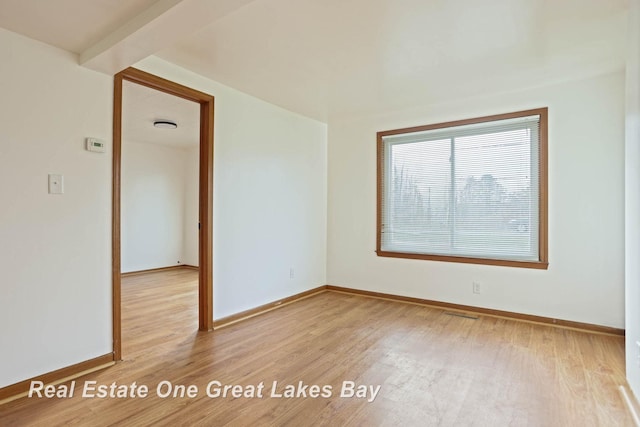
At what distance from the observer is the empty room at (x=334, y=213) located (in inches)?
75.9

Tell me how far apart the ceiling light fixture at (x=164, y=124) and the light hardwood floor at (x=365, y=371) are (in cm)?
250

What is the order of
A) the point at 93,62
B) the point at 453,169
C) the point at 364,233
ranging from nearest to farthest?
the point at 93,62 → the point at 453,169 → the point at 364,233

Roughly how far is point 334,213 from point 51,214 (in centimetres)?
319

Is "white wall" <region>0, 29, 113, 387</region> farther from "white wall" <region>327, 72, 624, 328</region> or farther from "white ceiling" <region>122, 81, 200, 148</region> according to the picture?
"white wall" <region>327, 72, 624, 328</region>

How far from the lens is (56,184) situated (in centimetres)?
213

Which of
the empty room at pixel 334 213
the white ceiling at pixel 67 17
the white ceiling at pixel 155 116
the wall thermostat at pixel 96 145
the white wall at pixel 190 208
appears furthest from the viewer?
the white wall at pixel 190 208

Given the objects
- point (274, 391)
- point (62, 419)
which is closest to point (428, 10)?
point (274, 391)

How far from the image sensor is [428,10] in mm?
2029

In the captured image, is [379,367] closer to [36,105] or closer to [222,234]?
[222,234]

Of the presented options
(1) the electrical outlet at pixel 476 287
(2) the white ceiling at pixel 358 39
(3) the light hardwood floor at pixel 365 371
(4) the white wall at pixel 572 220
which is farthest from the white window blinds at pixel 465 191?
(3) the light hardwood floor at pixel 365 371

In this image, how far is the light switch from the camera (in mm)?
2109

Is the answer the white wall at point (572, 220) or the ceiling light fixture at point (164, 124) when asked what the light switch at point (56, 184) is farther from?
the white wall at point (572, 220)

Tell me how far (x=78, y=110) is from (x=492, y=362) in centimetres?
338

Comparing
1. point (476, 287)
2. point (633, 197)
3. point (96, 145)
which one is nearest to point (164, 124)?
point (96, 145)
